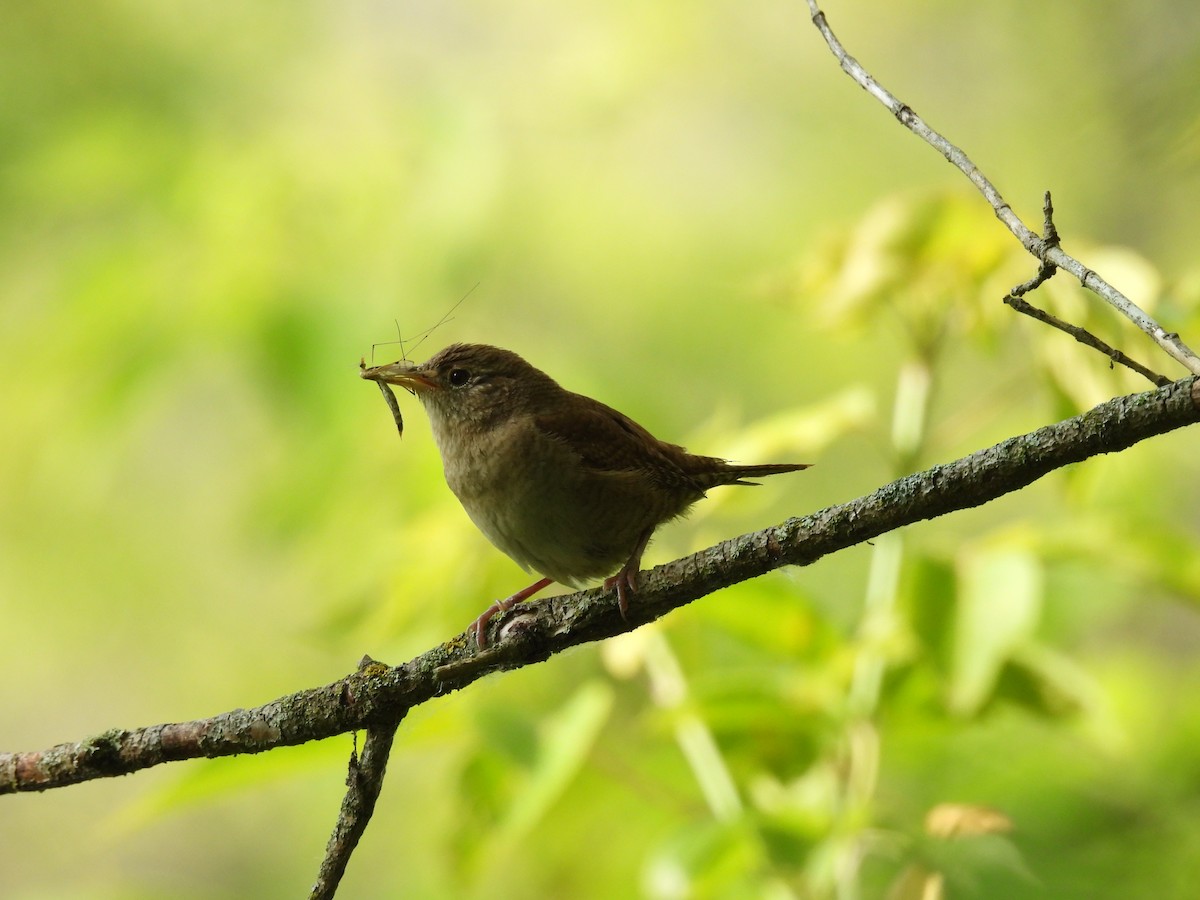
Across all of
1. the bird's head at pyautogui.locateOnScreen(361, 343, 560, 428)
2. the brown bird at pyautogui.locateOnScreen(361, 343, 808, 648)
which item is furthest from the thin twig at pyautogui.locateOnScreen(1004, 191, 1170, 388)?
the bird's head at pyautogui.locateOnScreen(361, 343, 560, 428)

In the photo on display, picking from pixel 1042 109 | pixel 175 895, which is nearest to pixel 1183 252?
pixel 1042 109

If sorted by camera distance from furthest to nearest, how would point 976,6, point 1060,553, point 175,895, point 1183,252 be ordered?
point 976,6 < point 1183,252 < point 175,895 < point 1060,553

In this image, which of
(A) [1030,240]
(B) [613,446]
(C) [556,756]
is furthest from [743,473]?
(A) [1030,240]

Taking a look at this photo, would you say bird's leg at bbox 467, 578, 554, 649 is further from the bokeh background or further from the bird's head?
the bird's head

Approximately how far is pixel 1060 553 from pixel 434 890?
274 centimetres

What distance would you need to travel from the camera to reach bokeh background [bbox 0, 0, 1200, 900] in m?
2.70

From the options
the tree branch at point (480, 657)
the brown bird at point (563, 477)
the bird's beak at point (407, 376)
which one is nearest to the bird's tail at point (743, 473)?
the brown bird at point (563, 477)

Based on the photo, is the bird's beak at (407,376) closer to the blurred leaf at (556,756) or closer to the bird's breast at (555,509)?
the bird's breast at (555,509)

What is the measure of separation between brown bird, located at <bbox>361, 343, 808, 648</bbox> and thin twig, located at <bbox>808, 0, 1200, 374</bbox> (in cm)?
96

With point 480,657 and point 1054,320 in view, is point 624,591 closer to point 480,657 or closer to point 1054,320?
point 480,657

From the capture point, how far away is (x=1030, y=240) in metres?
1.50

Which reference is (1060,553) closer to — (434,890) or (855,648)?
(855,648)

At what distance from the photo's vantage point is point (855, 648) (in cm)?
268

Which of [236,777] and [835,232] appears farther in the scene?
[835,232]
